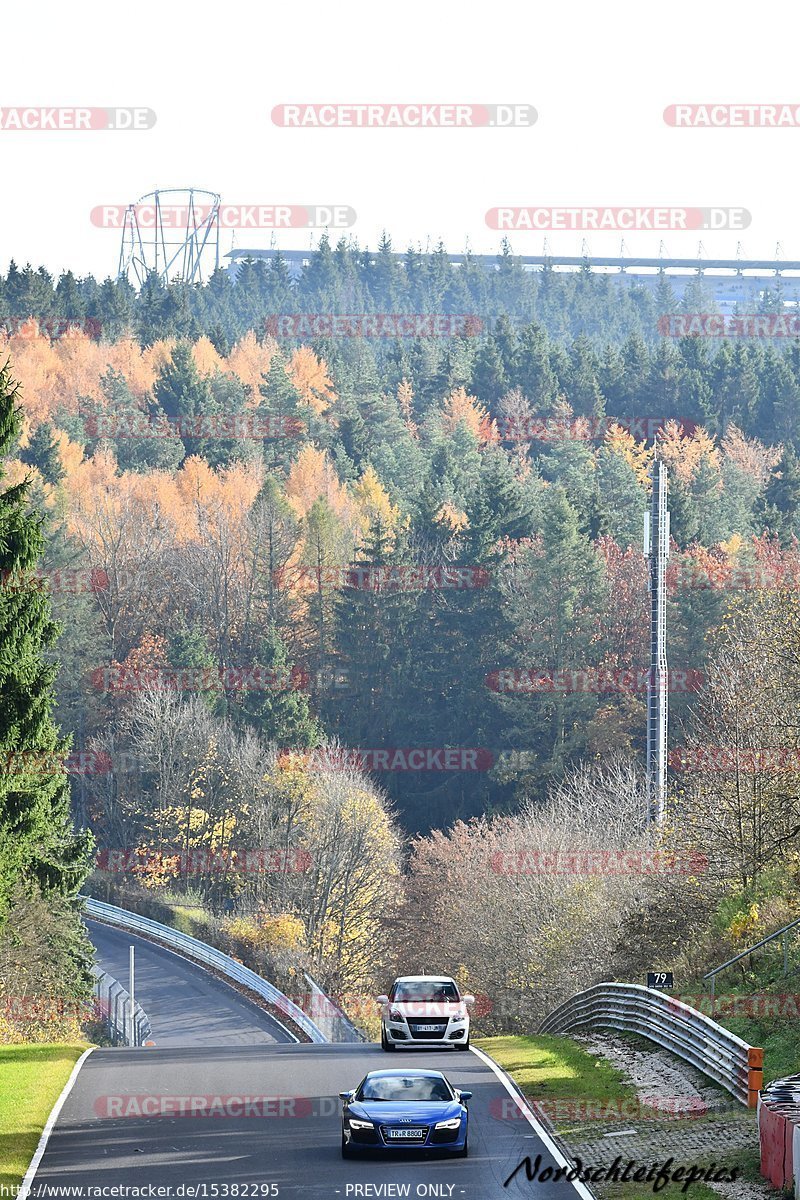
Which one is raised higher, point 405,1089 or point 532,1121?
point 405,1089

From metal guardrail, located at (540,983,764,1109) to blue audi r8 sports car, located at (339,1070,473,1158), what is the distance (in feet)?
12.7

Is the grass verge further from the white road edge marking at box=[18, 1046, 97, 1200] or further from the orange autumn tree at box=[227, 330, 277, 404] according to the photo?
the orange autumn tree at box=[227, 330, 277, 404]

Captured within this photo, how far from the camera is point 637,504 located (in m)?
100

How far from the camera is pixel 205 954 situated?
219 ft

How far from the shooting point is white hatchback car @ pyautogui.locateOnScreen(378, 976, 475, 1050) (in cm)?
2945

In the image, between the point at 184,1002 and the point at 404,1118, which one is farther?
the point at 184,1002

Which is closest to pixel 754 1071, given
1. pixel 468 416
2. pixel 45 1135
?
pixel 45 1135

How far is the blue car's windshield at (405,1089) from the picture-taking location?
20.0 meters

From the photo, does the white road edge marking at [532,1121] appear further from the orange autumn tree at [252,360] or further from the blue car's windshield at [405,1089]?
the orange autumn tree at [252,360]

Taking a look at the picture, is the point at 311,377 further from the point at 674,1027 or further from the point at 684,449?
the point at 674,1027

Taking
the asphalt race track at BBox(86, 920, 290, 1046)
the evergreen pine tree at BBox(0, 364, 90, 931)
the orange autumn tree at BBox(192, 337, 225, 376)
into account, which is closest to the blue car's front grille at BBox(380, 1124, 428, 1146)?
the evergreen pine tree at BBox(0, 364, 90, 931)

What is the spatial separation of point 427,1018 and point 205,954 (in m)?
38.9

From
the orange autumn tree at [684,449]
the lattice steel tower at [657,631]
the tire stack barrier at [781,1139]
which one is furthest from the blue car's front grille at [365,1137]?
the orange autumn tree at [684,449]

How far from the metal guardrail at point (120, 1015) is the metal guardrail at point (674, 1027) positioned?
23.9m
